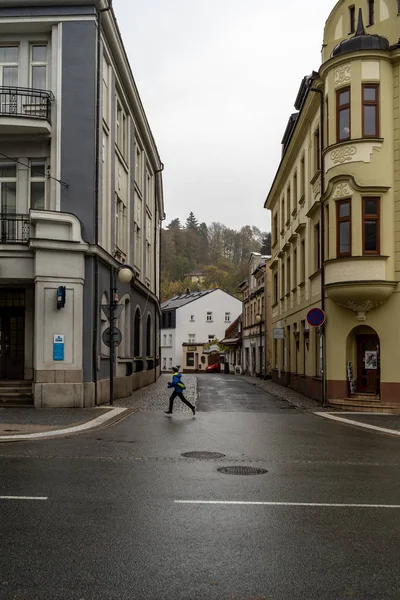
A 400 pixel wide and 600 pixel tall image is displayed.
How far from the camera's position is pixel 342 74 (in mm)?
21203

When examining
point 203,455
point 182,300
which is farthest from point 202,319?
point 203,455

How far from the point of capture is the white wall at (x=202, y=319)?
82.6m

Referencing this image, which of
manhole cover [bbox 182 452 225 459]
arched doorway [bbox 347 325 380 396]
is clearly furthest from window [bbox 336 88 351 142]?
manhole cover [bbox 182 452 225 459]

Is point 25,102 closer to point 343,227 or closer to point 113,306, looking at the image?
point 113,306

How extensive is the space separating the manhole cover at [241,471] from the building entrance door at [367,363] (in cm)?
1227

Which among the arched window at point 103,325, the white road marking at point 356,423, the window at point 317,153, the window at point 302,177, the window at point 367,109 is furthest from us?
the window at point 302,177

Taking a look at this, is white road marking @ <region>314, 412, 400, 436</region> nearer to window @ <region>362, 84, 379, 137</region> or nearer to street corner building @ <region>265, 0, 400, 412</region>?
street corner building @ <region>265, 0, 400, 412</region>

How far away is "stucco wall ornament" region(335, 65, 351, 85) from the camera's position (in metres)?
21.0

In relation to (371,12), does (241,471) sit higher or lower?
lower

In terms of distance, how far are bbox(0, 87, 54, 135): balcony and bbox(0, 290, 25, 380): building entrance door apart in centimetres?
530

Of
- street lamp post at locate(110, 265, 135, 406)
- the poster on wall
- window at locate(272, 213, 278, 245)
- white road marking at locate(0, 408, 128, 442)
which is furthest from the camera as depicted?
window at locate(272, 213, 278, 245)

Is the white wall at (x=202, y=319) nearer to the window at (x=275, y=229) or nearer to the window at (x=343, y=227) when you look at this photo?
the window at (x=275, y=229)

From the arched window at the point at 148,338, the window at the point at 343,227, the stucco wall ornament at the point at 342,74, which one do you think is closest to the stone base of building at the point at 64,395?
the window at the point at 343,227

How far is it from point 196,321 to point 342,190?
62.5 metres
